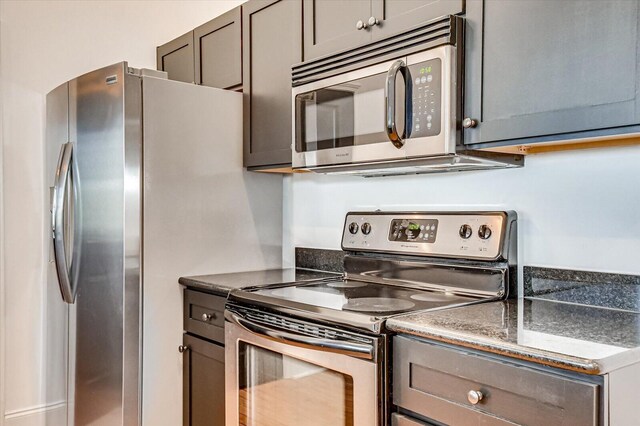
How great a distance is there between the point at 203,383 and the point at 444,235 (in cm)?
110

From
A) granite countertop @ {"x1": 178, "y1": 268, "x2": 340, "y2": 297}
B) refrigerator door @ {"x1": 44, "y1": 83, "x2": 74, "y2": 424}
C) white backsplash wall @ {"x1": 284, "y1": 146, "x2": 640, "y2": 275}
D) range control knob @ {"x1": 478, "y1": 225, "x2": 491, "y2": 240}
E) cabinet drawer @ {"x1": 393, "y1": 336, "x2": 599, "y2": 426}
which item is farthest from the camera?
refrigerator door @ {"x1": 44, "y1": 83, "x2": 74, "y2": 424}

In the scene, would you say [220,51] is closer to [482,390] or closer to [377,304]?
[377,304]

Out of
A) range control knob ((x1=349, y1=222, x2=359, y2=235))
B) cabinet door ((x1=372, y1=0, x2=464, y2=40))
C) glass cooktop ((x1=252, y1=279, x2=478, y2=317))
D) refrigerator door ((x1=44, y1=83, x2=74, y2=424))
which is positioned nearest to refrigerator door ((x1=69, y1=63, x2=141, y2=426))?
refrigerator door ((x1=44, y1=83, x2=74, y2=424))

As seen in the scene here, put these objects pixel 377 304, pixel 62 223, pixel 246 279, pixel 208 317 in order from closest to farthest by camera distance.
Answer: pixel 377 304, pixel 208 317, pixel 246 279, pixel 62 223

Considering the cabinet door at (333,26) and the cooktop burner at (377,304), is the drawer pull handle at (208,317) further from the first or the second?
the cabinet door at (333,26)

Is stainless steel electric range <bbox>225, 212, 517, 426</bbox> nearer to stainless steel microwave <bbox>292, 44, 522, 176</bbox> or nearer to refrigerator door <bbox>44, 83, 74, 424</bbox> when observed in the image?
stainless steel microwave <bbox>292, 44, 522, 176</bbox>

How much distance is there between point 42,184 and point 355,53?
1817 mm

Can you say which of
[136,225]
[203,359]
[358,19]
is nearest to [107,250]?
[136,225]

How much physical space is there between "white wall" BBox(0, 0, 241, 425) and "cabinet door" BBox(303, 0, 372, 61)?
140 centimetres

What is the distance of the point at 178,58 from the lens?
9.35ft

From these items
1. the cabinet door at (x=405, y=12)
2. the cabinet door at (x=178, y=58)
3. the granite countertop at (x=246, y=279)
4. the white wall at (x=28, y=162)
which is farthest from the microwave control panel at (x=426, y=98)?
the white wall at (x=28, y=162)

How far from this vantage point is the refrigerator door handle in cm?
229

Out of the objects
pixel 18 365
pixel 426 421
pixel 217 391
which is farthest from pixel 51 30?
pixel 426 421

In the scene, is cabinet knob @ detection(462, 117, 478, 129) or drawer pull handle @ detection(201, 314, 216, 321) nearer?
cabinet knob @ detection(462, 117, 478, 129)
